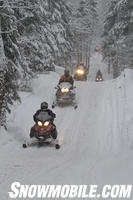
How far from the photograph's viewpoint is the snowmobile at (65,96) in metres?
14.1

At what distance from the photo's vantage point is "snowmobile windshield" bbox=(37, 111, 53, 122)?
880cm

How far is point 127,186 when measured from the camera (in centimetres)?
462

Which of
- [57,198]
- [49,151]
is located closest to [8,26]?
[49,151]

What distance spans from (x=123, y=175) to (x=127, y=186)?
2.00ft

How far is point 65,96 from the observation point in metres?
14.1

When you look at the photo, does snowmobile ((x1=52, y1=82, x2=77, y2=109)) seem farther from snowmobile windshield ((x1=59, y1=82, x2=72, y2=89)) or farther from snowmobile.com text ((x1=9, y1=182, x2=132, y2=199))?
snowmobile.com text ((x1=9, y1=182, x2=132, y2=199))

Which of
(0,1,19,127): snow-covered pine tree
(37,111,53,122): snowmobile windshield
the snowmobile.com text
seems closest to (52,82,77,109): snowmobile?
(0,1,19,127): snow-covered pine tree

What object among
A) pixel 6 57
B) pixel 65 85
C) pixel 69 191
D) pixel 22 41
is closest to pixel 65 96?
pixel 65 85

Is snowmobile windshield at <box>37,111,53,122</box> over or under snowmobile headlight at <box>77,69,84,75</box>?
over

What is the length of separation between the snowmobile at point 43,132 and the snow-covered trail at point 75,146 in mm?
279

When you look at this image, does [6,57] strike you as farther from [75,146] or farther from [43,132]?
[75,146]

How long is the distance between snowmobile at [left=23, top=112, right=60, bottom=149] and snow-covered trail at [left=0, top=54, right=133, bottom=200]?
11.0 inches

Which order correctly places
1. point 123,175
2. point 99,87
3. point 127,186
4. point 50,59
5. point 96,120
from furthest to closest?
point 50,59, point 99,87, point 96,120, point 123,175, point 127,186

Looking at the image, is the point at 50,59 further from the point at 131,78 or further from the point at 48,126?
the point at 48,126
